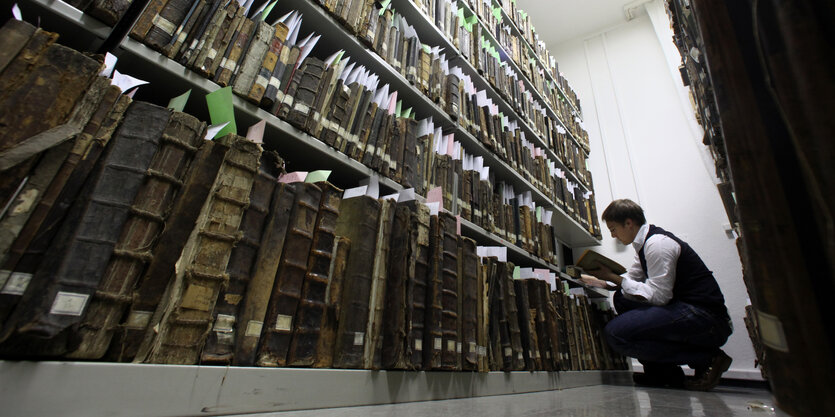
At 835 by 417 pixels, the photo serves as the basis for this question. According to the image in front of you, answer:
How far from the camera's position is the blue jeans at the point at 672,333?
179cm

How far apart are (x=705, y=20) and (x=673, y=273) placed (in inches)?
76.4

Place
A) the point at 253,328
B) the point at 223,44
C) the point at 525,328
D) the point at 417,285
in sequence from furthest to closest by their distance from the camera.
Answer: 1. the point at 525,328
2. the point at 417,285
3. the point at 223,44
4. the point at 253,328

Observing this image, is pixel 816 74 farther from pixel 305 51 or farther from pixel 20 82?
pixel 305 51

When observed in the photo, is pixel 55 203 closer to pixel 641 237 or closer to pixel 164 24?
pixel 164 24

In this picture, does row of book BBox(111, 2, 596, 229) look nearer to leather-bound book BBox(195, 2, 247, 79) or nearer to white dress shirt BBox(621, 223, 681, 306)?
leather-bound book BBox(195, 2, 247, 79)

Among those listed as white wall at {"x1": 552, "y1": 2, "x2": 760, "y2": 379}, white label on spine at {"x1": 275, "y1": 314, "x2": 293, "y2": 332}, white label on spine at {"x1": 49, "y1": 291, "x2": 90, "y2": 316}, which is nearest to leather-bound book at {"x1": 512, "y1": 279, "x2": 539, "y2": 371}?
white label on spine at {"x1": 275, "y1": 314, "x2": 293, "y2": 332}

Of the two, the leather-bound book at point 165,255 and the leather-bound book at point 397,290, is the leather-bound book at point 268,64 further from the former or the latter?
the leather-bound book at point 397,290

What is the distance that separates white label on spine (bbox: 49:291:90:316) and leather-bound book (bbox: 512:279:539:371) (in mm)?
1474

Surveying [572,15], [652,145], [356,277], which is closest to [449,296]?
[356,277]

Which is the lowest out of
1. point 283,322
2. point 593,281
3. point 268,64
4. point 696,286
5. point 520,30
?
point 283,322

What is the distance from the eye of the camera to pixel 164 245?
678 mm

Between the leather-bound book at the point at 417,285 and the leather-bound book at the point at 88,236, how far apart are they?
0.70 meters

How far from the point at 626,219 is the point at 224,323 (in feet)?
7.51

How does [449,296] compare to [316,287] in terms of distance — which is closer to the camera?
[316,287]
